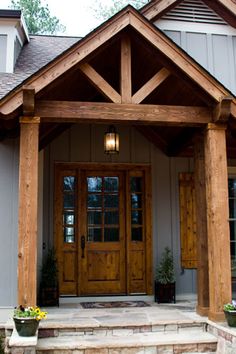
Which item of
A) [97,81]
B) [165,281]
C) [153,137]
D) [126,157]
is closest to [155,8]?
[153,137]

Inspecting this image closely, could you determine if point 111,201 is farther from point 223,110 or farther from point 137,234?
point 223,110

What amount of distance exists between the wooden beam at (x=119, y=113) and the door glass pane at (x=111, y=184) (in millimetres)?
1980

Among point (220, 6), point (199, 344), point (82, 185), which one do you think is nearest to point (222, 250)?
point (199, 344)

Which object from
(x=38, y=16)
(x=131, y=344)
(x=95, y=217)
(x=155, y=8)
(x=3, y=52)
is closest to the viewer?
(x=131, y=344)

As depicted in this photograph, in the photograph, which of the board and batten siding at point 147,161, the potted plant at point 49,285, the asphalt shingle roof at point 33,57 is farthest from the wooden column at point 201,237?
the asphalt shingle roof at point 33,57

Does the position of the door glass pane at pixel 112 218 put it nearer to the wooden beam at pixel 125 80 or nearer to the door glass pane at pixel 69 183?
the door glass pane at pixel 69 183

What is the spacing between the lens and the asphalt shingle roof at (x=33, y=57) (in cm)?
617

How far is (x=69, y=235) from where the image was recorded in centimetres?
657

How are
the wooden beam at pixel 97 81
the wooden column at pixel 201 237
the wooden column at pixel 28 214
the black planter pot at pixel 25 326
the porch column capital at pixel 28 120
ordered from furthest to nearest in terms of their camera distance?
the wooden column at pixel 201 237 < the wooden beam at pixel 97 81 < the porch column capital at pixel 28 120 < the wooden column at pixel 28 214 < the black planter pot at pixel 25 326

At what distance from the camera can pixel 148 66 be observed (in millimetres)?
5520

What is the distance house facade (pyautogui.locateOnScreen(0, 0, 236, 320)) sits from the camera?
15.4 feet

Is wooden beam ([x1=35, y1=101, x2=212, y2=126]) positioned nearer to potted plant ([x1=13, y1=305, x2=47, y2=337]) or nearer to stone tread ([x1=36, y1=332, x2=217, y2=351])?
potted plant ([x1=13, y1=305, x2=47, y2=337])

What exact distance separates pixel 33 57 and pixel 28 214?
151 inches

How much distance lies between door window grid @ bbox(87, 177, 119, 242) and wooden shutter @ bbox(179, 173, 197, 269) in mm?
1031
